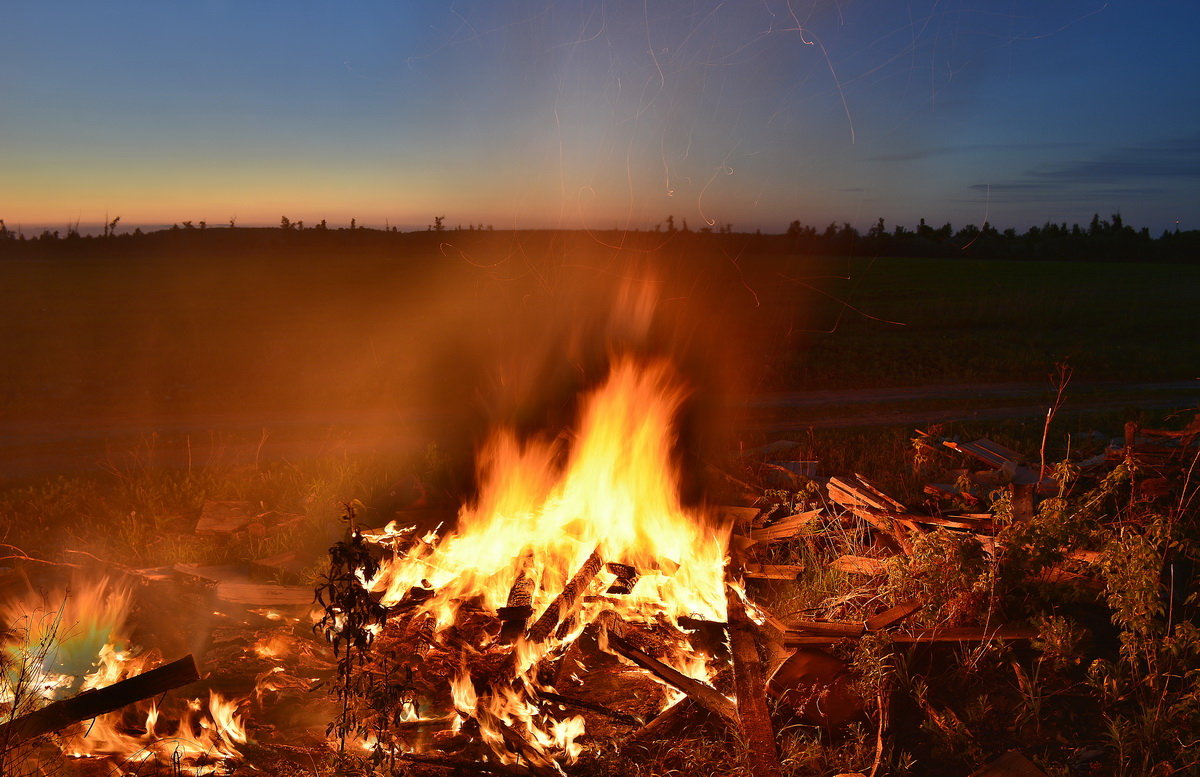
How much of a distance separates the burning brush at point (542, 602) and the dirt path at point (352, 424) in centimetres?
394

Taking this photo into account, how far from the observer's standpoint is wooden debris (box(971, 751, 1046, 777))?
3186 millimetres

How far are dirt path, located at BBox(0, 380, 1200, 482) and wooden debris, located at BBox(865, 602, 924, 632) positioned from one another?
20.0ft

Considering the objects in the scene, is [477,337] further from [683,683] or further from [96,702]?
[683,683]

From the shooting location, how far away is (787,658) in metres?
4.06

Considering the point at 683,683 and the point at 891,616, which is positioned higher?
the point at 891,616

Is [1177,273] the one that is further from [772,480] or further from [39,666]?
[39,666]

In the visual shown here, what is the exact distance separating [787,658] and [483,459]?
8.86 feet

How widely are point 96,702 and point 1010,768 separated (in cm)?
Answer: 421

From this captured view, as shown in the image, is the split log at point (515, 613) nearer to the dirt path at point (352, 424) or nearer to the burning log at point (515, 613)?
the burning log at point (515, 613)

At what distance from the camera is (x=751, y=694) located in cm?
376

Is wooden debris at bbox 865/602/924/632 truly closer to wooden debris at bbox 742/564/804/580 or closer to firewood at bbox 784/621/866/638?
firewood at bbox 784/621/866/638

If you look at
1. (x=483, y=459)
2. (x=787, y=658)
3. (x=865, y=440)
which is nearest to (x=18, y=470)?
(x=483, y=459)

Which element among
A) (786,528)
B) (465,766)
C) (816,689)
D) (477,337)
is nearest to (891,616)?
(816,689)

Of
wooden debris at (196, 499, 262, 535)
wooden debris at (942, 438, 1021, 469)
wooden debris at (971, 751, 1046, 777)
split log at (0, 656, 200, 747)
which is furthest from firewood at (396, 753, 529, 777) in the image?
wooden debris at (942, 438, 1021, 469)
